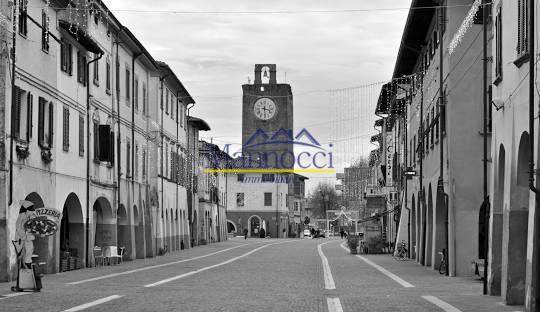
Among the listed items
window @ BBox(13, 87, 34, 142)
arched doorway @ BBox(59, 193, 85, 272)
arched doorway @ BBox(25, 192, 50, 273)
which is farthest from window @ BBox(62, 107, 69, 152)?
window @ BBox(13, 87, 34, 142)

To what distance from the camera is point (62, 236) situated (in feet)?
120

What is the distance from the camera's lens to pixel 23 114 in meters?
29.0

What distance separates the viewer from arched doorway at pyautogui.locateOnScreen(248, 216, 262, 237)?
13388 cm

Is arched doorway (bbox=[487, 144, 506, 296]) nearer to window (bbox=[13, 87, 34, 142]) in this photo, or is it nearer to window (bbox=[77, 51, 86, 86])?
window (bbox=[13, 87, 34, 142])

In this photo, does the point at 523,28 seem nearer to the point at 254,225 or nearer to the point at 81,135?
the point at 81,135

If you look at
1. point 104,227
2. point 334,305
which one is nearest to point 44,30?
point 104,227

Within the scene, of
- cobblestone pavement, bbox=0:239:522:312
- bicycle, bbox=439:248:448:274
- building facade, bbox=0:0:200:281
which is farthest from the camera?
bicycle, bbox=439:248:448:274

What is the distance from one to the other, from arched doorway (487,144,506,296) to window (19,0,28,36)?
14.2m

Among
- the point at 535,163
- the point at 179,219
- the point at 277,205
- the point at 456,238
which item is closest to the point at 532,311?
the point at 535,163

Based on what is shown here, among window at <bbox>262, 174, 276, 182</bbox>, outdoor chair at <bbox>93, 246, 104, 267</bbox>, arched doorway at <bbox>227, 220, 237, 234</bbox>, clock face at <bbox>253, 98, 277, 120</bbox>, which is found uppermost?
clock face at <bbox>253, 98, 277, 120</bbox>

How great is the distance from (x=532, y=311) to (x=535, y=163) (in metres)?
2.50

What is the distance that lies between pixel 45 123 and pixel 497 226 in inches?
623

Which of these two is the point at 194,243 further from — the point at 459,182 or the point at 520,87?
the point at 520,87

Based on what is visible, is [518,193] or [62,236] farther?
[62,236]
